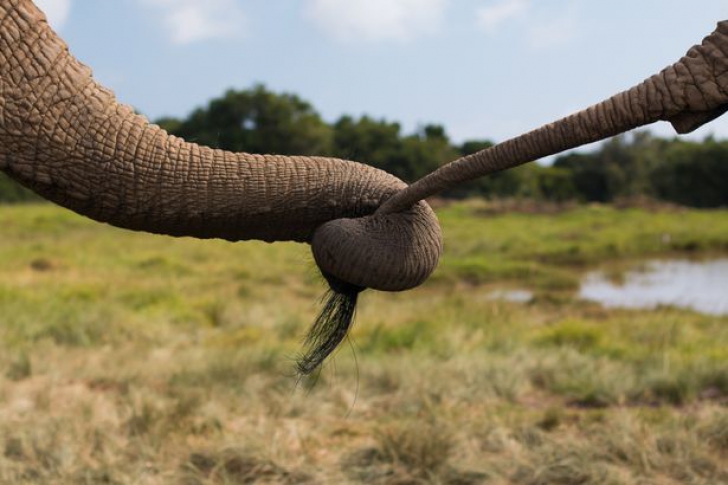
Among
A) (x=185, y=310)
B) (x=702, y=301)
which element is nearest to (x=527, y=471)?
(x=185, y=310)

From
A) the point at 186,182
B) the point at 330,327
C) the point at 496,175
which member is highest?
the point at 496,175

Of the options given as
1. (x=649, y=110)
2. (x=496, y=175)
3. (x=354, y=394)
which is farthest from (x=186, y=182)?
(x=496, y=175)

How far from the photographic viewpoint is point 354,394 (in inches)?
254

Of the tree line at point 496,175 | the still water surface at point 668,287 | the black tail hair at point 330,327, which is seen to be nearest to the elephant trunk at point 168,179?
the black tail hair at point 330,327

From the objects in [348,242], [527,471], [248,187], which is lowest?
[527,471]

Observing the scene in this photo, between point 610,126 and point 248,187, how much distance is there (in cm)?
107

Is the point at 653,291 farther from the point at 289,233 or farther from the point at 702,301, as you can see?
the point at 289,233

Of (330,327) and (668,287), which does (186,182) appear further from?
(668,287)

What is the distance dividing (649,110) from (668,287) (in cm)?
1609

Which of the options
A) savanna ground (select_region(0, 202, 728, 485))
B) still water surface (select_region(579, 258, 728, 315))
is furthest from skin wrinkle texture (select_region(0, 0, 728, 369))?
still water surface (select_region(579, 258, 728, 315))

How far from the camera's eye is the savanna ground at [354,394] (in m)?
4.78

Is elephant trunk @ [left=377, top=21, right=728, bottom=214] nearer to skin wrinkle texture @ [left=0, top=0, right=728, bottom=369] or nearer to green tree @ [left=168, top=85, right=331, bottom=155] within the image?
skin wrinkle texture @ [left=0, top=0, right=728, bottom=369]

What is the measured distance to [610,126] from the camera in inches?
79.4

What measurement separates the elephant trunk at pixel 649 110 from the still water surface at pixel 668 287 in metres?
12.1
